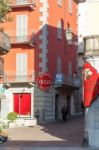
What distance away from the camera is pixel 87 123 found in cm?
3105

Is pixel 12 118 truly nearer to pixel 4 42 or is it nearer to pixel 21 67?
pixel 21 67

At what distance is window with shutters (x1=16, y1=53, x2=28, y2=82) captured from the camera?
54500 mm

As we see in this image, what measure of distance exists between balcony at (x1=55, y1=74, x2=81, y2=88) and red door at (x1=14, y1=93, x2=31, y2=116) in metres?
3.38

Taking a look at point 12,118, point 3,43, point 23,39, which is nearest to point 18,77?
point 23,39

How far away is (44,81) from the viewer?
2044 inches

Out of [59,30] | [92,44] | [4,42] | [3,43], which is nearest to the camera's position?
[92,44]

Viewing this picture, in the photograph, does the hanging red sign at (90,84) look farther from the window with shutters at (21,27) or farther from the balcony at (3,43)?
the window with shutters at (21,27)

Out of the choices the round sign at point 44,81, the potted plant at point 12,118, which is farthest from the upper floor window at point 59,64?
the potted plant at point 12,118

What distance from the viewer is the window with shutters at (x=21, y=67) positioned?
54.5 metres

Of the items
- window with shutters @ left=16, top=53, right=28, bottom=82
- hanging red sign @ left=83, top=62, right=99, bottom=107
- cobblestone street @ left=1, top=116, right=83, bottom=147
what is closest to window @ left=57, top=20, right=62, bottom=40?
window with shutters @ left=16, top=53, right=28, bottom=82

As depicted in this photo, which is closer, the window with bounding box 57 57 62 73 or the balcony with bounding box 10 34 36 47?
the balcony with bounding box 10 34 36 47

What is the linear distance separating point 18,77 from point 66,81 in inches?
242

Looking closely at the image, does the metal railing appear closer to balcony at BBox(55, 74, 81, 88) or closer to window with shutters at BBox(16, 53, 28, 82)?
window with shutters at BBox(16, 53, 28, 82)

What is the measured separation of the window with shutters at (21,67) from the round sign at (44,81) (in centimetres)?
285
